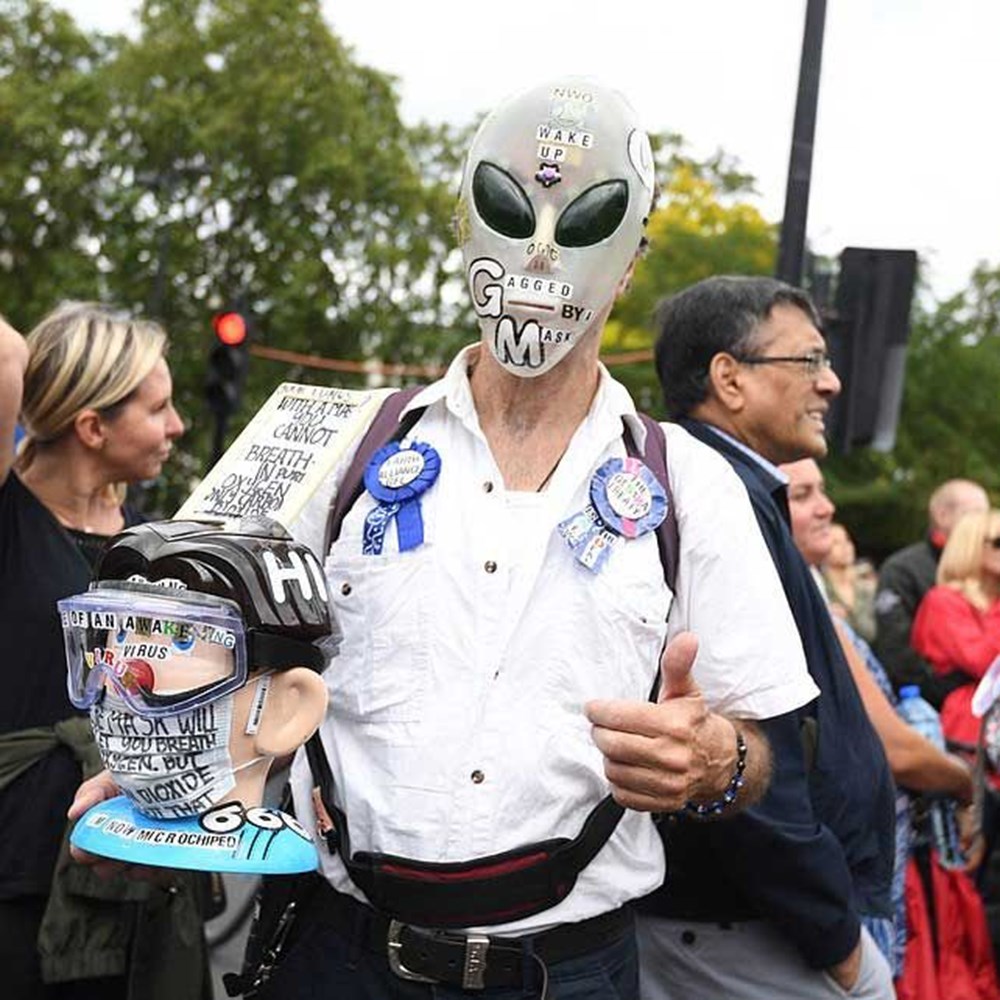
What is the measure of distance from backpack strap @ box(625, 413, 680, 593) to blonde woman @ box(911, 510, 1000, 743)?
136 inches

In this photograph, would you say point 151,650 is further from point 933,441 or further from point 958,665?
point 933,441

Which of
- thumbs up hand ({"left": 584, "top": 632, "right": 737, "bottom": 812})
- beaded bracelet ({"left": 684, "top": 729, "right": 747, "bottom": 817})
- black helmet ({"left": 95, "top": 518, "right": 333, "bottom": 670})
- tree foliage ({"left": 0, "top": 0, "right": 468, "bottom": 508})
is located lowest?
tree foliage ({"left": 0, "top": 0, "right": 468, "bottom": 508})

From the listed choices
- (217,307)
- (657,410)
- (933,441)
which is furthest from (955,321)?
(217,307)

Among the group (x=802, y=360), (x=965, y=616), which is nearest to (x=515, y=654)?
(x=802, y=360)

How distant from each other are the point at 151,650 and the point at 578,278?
849 millimetres

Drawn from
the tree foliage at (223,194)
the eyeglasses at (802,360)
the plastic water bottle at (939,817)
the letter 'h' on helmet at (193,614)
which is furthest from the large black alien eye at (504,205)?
the tree foliage at (223,194)

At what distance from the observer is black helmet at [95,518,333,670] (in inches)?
80.7

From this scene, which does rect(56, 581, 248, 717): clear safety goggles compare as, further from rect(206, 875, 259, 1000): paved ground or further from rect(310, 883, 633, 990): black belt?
rect(206, 875, 259, 1000): paved ground

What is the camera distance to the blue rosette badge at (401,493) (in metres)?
2.30

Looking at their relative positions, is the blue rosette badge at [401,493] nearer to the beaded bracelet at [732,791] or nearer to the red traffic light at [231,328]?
the beaded bracelet at [732,791]

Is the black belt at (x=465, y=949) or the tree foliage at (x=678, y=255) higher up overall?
the black belt at (x=465, y=949)

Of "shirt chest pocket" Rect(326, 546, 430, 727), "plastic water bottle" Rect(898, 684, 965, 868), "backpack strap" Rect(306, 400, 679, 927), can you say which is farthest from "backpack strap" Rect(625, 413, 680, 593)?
"plastic water bottle" Rect(898, 684, 965, 868)

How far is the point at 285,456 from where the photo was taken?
2.41 meters

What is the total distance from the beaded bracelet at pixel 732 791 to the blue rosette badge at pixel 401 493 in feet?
1.86
